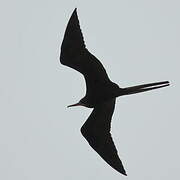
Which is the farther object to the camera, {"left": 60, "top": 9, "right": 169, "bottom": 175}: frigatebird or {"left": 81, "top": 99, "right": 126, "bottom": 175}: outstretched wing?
{"left": 81, "top": 99, "right": 126, "bottom": 175}: outstretched wing

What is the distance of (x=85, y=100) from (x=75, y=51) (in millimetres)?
1257

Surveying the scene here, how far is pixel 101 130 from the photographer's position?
13.4m

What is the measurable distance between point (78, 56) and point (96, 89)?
0.95 metres

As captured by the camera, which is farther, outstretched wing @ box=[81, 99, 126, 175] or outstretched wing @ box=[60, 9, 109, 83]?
outstretched wing @ box=[81, 99, 126, 175]

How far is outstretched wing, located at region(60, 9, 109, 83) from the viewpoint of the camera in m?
12.0

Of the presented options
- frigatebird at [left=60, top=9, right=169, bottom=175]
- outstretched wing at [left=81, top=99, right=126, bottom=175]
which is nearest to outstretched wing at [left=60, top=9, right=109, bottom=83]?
frigatebird at [left=60, top=9, right=169, bottom=175]

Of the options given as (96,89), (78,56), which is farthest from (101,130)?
(78,56)

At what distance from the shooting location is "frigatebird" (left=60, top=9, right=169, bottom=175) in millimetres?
12109

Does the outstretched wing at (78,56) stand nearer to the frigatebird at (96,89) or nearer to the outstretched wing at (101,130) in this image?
the frigatebird at (96,89)

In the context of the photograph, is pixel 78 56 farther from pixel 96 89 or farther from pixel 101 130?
pixel 101 130

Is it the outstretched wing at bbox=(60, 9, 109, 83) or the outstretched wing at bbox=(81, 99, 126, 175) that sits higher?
the outstretched wing at bbox=(60, 9, 109, 83)

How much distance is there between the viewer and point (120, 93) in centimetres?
1252

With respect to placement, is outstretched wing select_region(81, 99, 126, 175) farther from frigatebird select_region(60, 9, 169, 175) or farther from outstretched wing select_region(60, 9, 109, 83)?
outstretched wing select_region(60, 9, 109, 83)

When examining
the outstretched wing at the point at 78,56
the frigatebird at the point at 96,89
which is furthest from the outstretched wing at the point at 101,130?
the outstretched wing at the point at 78,56
